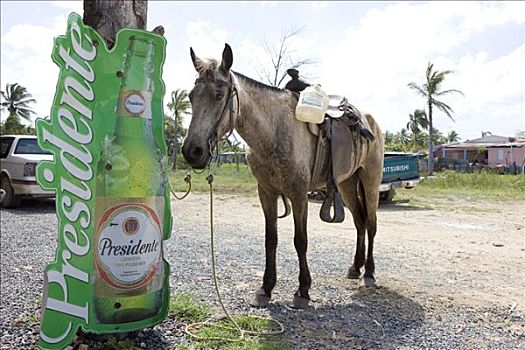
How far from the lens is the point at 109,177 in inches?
120

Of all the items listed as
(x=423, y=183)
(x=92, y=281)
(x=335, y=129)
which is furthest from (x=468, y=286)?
(x=423, y=183)

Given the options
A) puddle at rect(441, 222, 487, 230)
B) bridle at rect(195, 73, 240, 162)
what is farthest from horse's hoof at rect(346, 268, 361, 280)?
puddle at rect(441, 222, 487, 230)

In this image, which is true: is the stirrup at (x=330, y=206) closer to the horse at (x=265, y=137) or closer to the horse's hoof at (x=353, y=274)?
the horse at (x=265, y=137)

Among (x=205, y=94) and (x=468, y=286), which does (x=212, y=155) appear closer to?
(x=205, y=94)

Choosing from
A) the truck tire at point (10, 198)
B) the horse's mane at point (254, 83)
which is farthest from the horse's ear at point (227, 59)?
the truck tire at point (10, 198)

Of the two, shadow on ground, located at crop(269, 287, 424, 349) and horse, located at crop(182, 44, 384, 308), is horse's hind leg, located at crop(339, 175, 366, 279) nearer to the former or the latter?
horse, located at crop(182, 44, 384, 308)

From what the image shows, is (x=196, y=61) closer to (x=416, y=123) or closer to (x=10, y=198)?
(x=10, y=198)

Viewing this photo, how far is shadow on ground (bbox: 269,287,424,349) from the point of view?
3365 mm

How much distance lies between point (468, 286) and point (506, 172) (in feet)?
4.62

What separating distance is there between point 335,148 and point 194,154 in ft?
5.35

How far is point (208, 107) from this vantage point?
132 inches

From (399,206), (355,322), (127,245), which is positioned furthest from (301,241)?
(399,206)

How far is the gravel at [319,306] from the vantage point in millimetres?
3363

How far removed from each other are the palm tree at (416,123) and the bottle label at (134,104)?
108 feet
